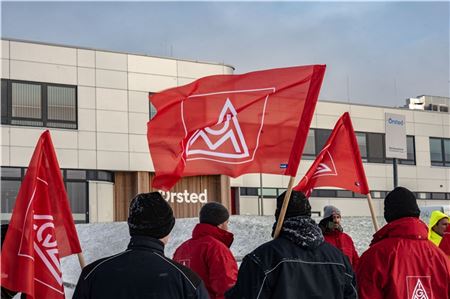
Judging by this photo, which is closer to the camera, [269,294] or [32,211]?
[269,294]

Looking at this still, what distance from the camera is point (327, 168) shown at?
784cm

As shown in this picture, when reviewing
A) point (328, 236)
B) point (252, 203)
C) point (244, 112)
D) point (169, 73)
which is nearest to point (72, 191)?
point (169, 73)

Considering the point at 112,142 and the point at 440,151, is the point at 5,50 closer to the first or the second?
the point at 112,142

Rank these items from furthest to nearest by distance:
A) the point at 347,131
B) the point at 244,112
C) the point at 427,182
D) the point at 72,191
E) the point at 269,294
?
1. the point at 427,182
2. the point at 72,191
3. the point at 347,131
4. the point at 244,112
5. the point at 269,294

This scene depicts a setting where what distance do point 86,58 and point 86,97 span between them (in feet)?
4.86

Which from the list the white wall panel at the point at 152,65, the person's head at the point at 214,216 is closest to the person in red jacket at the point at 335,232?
the person's head at the point at 214,216

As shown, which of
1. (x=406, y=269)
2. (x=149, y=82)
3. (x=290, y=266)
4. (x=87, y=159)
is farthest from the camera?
(x=149, y=82)

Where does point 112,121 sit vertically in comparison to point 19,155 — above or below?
above

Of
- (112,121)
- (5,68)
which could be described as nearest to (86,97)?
(112,121)

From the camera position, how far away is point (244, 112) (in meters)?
5.72

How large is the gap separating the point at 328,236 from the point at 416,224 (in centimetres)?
331

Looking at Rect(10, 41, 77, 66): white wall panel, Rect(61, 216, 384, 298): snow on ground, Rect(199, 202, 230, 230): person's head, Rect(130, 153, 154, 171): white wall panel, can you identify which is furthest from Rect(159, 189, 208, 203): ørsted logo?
Rect(199, 202, 230, 230): person's head

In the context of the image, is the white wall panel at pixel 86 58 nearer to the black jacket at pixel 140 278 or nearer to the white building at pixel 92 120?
the white building at pixel 92 120

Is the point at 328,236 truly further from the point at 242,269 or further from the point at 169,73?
the point at 169,73
